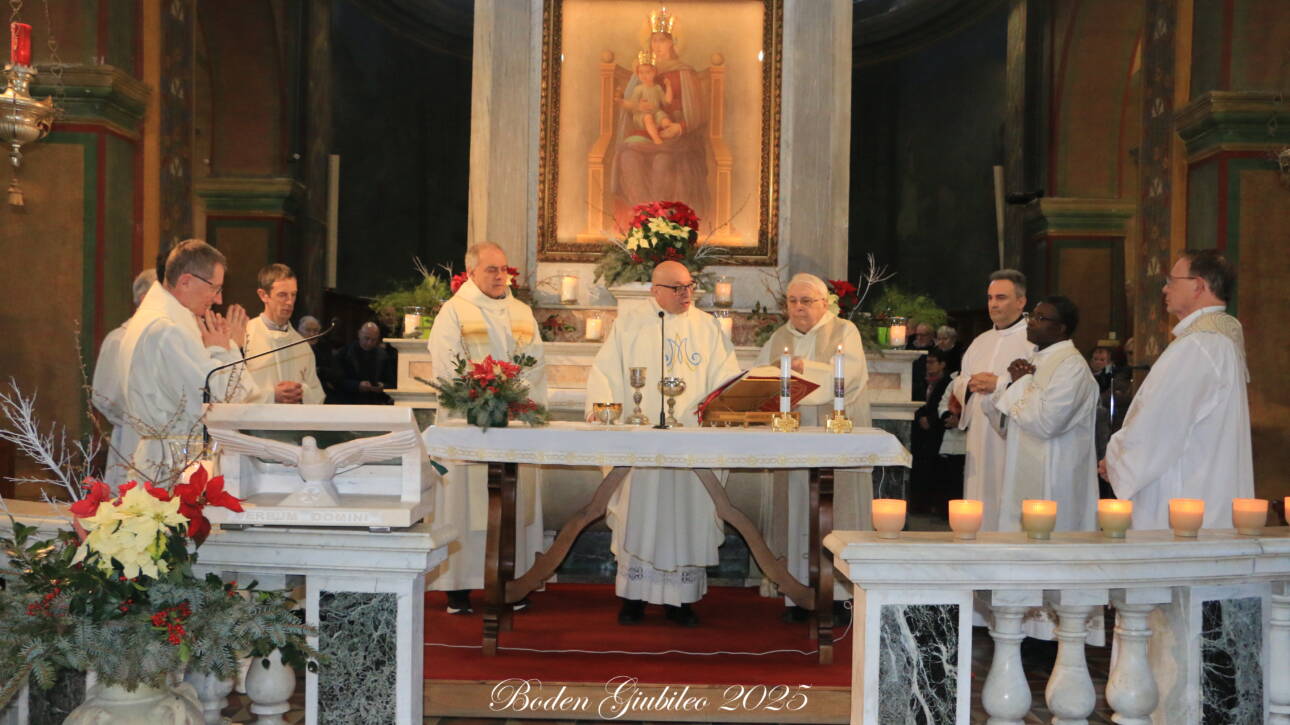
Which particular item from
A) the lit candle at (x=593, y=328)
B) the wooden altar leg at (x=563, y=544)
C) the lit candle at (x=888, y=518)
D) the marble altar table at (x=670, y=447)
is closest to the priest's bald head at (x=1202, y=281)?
the marble altar table at (x=670, y=447)

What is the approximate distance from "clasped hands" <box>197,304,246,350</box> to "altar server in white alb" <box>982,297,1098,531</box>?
10.7 feet

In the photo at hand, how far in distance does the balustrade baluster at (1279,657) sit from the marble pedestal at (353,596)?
2.14 m

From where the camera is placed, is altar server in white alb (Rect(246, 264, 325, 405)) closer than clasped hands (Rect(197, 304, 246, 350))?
No

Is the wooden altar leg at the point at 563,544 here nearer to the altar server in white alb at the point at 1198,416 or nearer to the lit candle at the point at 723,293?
the altar server in white alb at the point at 1198,416

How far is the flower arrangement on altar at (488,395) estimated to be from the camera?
4.96 meters

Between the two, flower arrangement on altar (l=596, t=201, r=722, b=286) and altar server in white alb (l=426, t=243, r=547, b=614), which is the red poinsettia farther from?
flower arrangement on altar (l=596, t=201, r=722, b=286)

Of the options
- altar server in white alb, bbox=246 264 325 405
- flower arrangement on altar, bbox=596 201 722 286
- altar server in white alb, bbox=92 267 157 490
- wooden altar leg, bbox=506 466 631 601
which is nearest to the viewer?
altar server in white alb, bbox=92 267 157 490

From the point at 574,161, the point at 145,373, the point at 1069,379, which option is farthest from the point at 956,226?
the point at 145,373

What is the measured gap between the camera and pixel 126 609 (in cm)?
254

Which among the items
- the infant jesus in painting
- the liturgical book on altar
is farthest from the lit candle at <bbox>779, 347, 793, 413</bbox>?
the infant jesus in painting

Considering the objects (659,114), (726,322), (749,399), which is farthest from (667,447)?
(659,114)

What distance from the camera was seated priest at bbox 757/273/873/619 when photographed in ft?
20.2

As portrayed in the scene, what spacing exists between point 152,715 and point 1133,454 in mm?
3485

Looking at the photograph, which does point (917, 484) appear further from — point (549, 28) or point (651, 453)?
point (651, 453)
